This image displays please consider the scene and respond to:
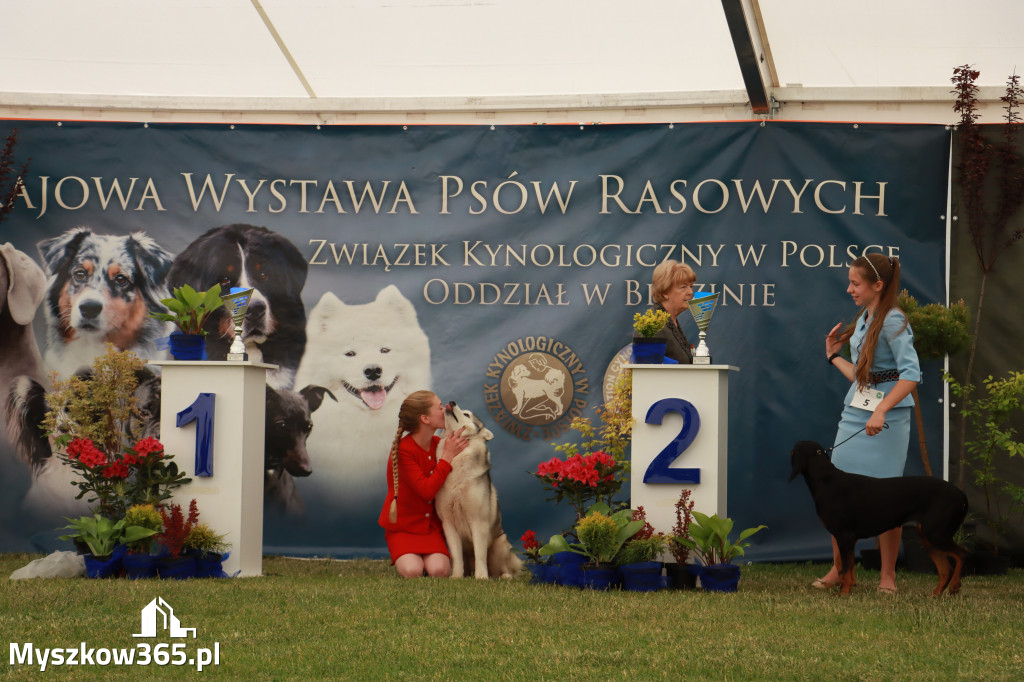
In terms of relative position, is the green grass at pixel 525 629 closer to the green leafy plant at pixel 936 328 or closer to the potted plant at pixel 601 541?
the potted plant at pixel 601 541

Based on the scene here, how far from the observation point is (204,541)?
16.9 feet

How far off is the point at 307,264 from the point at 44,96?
2.16m

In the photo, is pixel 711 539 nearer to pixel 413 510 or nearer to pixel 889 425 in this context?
pixel 889 425

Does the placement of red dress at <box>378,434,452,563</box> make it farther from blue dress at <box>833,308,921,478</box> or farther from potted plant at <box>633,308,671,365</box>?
blue dress at <box>833,308,921,478</box>

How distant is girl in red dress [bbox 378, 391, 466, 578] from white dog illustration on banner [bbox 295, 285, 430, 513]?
1261mm

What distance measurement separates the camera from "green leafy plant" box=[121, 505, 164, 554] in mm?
5074

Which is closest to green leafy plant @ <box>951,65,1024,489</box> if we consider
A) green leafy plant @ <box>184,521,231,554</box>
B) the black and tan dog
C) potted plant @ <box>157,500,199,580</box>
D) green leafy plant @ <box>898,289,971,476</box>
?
green leafy plant @ <box>898,289,971,476</box>

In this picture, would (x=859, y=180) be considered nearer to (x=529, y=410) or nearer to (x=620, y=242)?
(x=620, y=242)

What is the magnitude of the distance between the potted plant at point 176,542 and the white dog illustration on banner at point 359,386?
5.38 ft

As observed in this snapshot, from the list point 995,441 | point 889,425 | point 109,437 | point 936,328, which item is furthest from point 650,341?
point 109,437

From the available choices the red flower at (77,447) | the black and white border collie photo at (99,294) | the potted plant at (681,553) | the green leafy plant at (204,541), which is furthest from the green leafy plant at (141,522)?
the potted plant at (681,553)

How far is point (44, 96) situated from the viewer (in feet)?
23.1

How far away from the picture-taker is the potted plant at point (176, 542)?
502cm

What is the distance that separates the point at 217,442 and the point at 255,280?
1.93 metres
